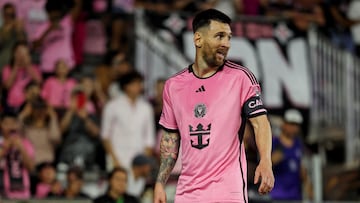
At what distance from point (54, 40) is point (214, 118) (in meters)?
8.05

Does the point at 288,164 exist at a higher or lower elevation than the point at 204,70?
lower

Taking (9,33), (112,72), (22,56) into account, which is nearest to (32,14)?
(9,33)

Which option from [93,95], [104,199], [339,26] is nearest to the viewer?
[104,199]

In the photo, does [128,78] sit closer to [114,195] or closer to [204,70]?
[114,195]

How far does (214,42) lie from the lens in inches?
319

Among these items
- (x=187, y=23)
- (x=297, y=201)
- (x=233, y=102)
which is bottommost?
(x=297, y=201)

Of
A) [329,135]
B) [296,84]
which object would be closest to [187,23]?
[296,84]

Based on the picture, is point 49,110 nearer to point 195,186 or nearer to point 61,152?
point 61,152

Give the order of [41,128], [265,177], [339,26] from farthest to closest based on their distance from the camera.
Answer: [339,26] → [41,128] → [265,177]

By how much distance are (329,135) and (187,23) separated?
3.16m

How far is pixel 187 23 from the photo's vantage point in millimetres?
16469

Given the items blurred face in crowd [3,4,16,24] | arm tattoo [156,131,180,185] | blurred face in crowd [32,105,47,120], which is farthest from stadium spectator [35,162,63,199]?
arm tattoo [156,131,180,185]

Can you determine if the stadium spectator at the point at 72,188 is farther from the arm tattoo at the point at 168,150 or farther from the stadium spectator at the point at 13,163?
the arm tattoo at the point at 168,150

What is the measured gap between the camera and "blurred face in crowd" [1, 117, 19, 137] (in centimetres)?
1390
